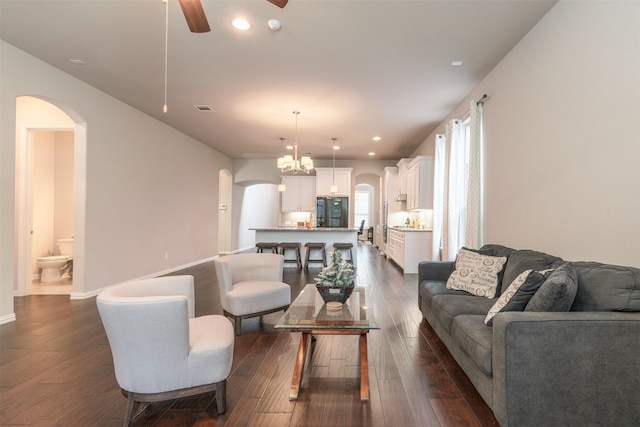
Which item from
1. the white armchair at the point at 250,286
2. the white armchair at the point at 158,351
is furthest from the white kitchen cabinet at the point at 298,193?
the white armchair at the point at 158,351

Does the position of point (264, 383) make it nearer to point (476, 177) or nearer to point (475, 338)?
point (475, 338)

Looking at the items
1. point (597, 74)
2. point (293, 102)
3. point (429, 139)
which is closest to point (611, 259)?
point (597, 74)

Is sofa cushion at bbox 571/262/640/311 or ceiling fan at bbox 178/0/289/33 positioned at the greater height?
ceiling fan at bbox 178/0/289/33

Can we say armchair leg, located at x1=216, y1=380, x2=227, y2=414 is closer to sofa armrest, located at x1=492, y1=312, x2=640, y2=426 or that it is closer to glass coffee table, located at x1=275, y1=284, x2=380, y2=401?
glass coffee table, located at x1=275, y1=284, x2=380, y2=401

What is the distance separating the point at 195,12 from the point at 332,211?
8.07m

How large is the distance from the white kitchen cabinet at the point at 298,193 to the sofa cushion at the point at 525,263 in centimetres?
759

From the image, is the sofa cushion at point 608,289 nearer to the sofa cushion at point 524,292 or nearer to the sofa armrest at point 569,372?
the sofa armrest at point 569,372

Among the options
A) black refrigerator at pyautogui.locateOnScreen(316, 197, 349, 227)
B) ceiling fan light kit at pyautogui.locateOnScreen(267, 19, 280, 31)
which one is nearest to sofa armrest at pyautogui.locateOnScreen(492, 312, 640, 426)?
ceiling fan light kit at pyautogui.locateOnScreen(267, 19, 280, 31)

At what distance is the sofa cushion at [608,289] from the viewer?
1770 millimetres

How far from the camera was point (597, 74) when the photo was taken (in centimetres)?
241

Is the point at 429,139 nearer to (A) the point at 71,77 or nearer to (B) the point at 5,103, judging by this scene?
(A) the point at 71,77

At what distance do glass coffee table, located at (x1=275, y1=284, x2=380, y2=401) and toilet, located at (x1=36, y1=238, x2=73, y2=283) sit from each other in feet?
16.1

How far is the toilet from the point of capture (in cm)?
536

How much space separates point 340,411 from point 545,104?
10.3ft
